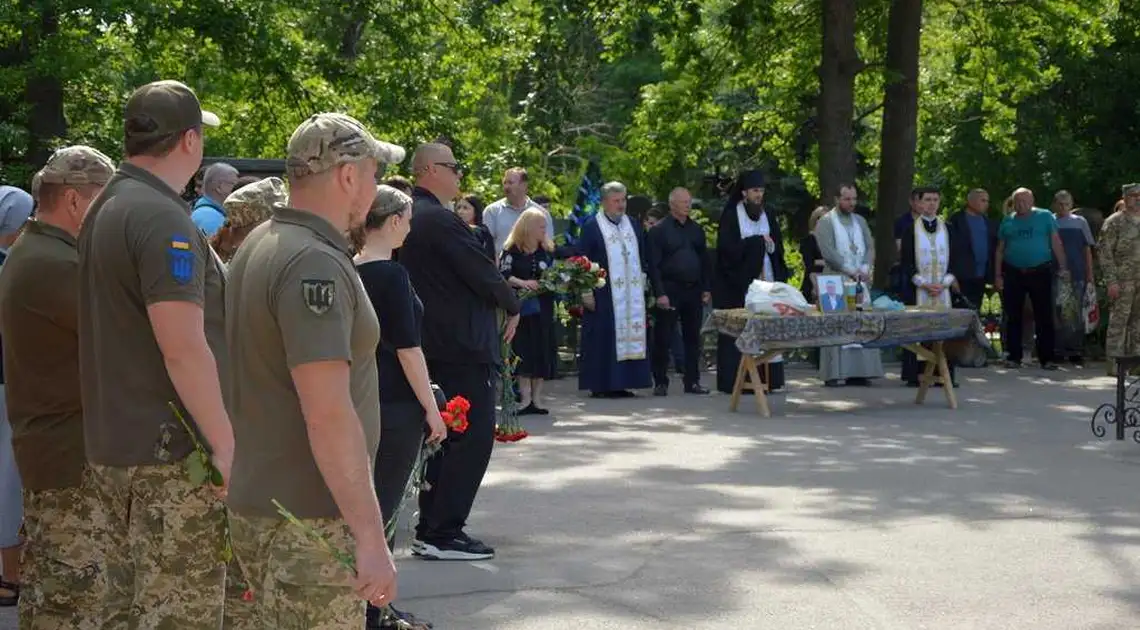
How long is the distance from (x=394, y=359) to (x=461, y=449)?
4.27 feet

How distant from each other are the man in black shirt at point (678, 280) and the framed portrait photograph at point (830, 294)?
1.99 metres

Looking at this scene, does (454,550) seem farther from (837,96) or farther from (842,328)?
(837,96)

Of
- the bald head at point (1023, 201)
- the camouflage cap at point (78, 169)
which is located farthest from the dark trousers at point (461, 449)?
the bald head at point (1023, 201)

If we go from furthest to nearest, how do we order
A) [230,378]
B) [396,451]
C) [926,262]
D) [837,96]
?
[837,96] < [926,262] < [396,451] < [230,378]

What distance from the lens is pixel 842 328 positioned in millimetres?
15273

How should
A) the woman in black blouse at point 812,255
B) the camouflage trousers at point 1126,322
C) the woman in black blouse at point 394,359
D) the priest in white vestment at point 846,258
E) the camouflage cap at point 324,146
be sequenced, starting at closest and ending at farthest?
the camouflage cap at point 324,146 < the woman in black blouse at point 394,359 < the priest in white vestment at point 846,258 < the woman in black blouse at point 812,255 < the camouflage trousers at point 1126,322

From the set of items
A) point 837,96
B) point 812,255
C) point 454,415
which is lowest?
point 454,415

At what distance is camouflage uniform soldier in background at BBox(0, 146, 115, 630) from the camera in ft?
18.4

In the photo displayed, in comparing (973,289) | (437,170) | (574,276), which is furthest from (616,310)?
(437,170)

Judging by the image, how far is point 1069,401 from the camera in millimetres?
16266

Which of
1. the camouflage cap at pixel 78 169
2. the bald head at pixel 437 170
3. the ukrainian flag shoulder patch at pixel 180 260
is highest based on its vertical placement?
the bald head at pixel 437 170

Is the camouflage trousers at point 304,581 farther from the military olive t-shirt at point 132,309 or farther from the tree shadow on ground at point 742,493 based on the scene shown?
the tree shadow on ground at point 742,493

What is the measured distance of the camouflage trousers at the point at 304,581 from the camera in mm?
4020

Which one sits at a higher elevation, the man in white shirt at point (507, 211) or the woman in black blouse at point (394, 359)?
the man in white shirt at point (507, 211)
